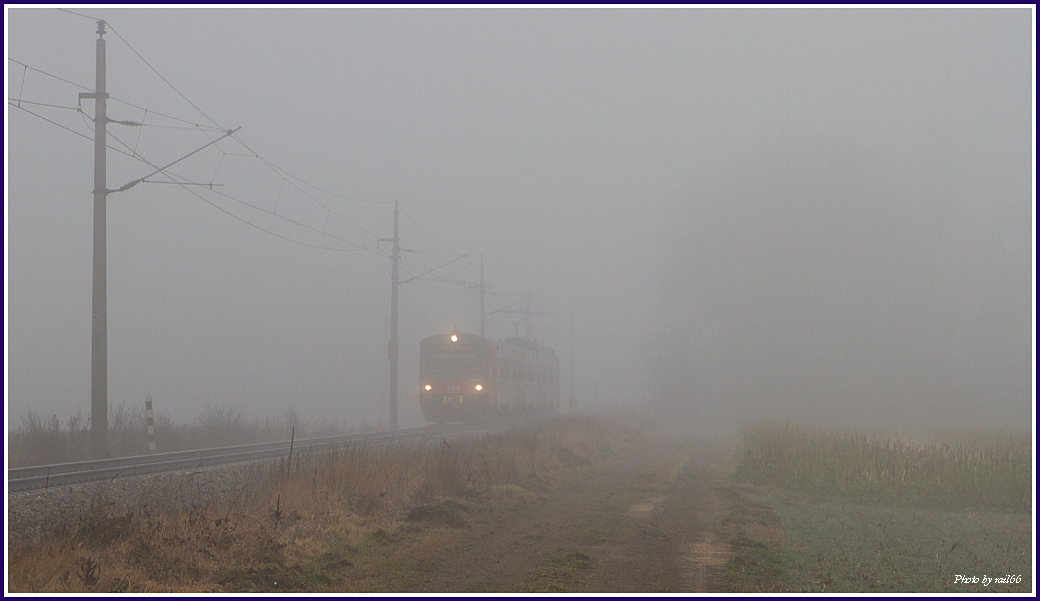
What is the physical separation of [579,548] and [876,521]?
4381 millimetres

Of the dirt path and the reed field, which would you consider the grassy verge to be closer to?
the reed field

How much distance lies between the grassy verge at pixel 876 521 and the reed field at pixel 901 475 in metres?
0.02

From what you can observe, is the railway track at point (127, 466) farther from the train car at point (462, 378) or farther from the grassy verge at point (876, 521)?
the train car at point (462, 378)

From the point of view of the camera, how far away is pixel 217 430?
23859 millimetres

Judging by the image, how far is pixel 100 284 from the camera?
16.8 metres

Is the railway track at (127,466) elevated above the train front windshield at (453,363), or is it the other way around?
the train front windshield at (453,363)

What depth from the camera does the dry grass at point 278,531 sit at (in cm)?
716

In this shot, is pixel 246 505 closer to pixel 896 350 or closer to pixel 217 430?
pixel 217 430

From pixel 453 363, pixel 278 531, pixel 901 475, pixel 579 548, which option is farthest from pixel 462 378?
pixel 278 531

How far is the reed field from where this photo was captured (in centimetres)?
1313

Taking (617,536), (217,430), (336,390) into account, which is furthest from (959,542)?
(336,390)

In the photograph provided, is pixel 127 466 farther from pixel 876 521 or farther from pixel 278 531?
pixel 876 521

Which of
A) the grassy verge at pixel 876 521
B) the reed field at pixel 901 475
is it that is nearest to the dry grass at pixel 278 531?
the grassy verge at pixel 876 521

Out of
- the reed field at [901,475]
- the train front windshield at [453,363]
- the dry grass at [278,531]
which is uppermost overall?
the train front windshield at [453,363]
